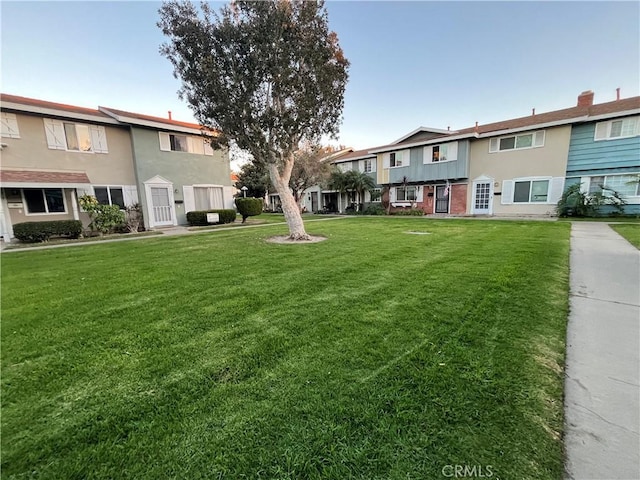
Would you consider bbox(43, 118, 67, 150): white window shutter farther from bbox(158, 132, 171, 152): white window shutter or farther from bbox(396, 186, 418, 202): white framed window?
bbox(396, 186, 418, 202): white framed window

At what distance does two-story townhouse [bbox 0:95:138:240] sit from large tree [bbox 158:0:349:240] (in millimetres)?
8174

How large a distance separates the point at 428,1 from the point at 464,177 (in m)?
10.7

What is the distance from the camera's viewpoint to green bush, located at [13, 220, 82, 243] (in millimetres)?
11172

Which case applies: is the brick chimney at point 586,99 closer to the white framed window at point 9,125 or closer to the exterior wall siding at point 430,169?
the exterior wall siding at point 430,169

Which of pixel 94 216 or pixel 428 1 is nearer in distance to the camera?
pixel 428 1

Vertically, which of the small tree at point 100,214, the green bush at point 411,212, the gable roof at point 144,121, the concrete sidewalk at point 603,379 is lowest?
the concrete sidewalk at point 603,379

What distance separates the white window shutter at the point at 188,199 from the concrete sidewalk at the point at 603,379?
1819cm

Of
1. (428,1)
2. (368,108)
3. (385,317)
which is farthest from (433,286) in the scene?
(368,108)

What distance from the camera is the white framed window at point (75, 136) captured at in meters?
12.9

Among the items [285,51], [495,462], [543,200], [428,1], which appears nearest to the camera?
[495,462]

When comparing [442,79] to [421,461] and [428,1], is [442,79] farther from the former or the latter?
[421,461]

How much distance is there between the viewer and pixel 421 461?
1.59 metres

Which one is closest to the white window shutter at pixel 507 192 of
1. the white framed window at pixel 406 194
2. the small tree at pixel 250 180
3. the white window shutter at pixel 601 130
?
the white window shutter at pixel 601 130

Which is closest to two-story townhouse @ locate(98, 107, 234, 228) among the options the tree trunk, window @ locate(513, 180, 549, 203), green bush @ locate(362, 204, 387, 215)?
the tree trunk
